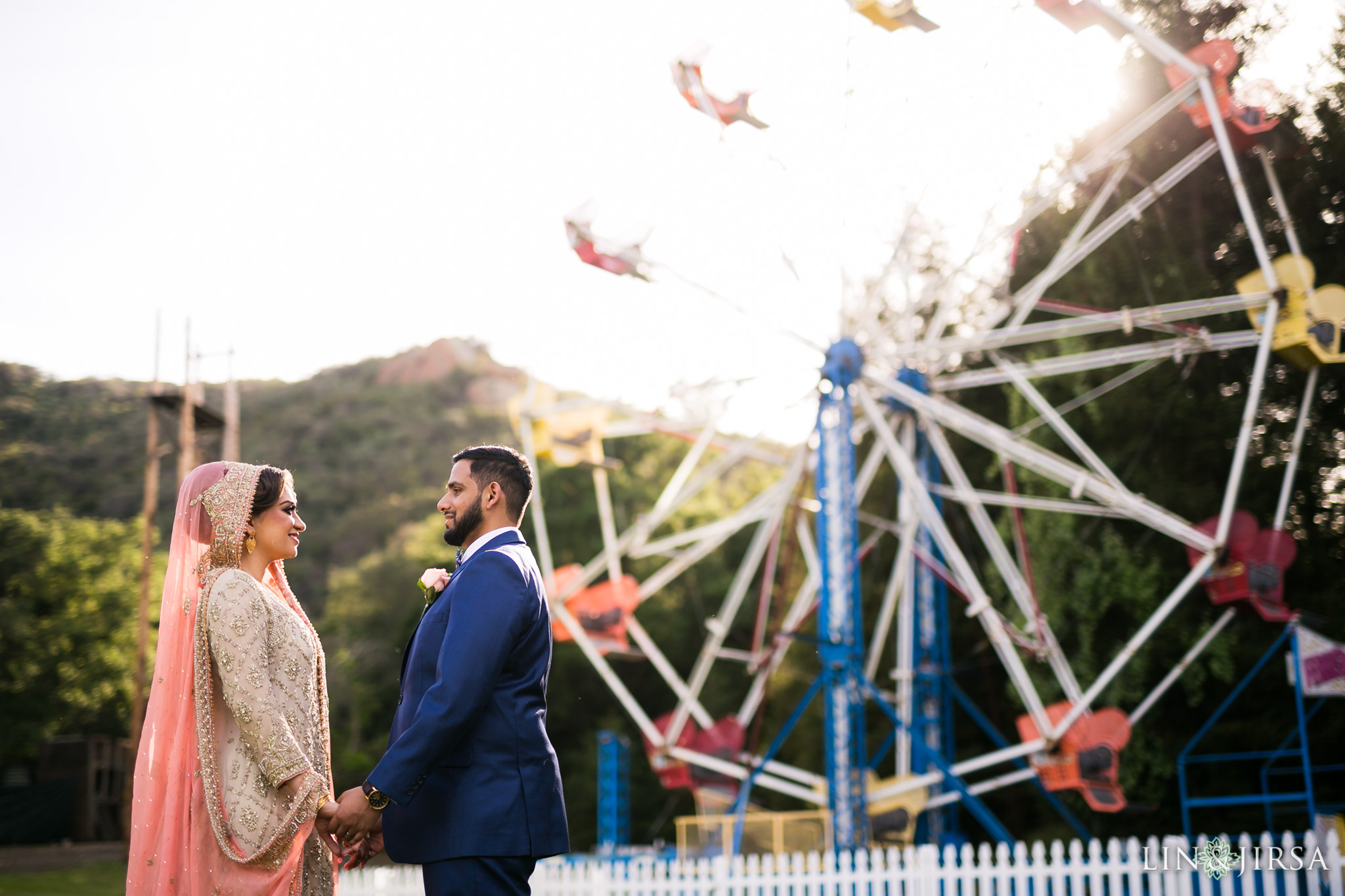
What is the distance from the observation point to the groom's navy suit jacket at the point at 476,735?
2.86 meters

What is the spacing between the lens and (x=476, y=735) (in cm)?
299

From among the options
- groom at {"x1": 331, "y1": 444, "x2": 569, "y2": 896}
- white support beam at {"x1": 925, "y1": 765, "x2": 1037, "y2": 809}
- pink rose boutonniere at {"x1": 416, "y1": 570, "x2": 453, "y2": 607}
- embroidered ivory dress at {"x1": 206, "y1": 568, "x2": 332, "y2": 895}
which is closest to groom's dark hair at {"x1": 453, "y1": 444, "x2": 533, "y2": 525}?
groom at {"x1": 331, "y1": 444, "x2": 569, "y2": 896}

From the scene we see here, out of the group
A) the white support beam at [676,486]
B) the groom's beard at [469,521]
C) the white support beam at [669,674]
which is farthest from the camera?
the white support beam at [676,486]

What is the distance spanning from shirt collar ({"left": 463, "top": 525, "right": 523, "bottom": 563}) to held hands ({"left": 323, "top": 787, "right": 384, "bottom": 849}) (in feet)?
2.14

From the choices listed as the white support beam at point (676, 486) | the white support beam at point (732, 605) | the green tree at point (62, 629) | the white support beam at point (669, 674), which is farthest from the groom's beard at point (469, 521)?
the green tree at point (62, 629)

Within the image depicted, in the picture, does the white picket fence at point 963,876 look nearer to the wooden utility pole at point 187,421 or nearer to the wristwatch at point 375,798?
the wristwatch at point 375,798

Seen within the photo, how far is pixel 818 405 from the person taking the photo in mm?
13000

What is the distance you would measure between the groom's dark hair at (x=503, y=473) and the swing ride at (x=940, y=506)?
822cm

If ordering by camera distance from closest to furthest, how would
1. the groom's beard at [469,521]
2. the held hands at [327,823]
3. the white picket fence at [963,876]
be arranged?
the held hands at [327,823], the groom's beard at [469,521], the white picket fence at [963,876]

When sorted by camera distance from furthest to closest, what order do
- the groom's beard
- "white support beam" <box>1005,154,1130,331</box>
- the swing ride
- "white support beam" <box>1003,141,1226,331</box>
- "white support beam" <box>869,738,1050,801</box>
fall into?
"white support beam" <box>1005,154,1130,331</box> < "white support beam" <box>1003,141,1226,331</box> < "white support beam" <box>869,738,1050,801</box> < the swing ride < the groom's beard

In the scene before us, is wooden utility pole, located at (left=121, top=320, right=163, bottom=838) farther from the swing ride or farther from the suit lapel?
the suit lapel

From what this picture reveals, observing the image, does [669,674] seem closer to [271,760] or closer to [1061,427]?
[1061,427]

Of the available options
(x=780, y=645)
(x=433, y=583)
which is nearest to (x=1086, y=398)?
(x=780, y=645)

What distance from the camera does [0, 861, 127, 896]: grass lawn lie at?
13.8m
